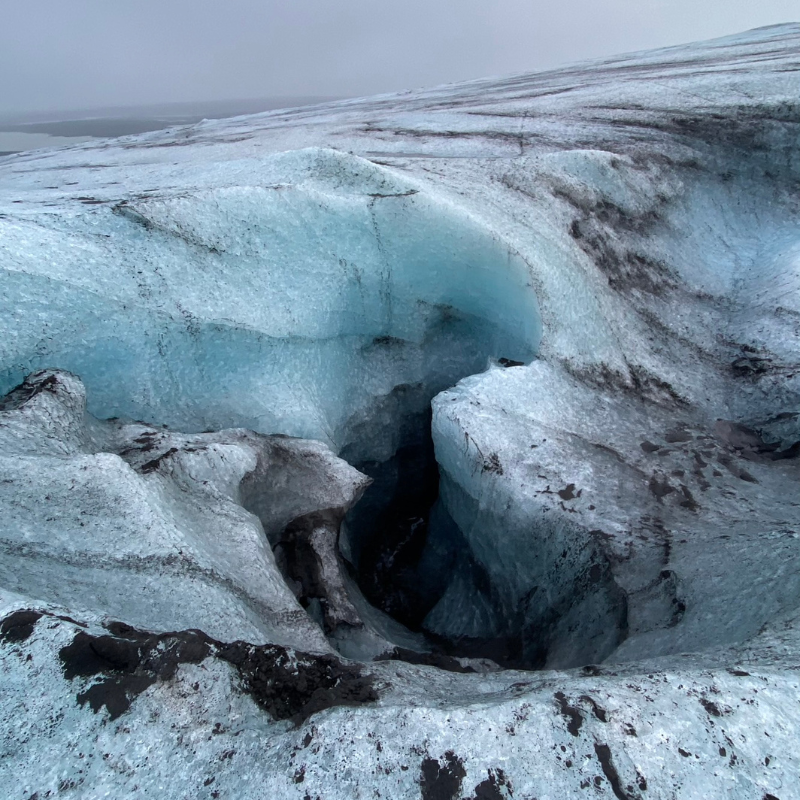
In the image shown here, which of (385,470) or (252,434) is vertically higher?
(252,434)

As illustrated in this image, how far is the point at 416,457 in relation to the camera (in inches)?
194

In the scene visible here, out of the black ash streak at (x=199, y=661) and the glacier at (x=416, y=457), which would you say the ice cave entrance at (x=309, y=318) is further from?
the black ash streak at (x=199, y=661)

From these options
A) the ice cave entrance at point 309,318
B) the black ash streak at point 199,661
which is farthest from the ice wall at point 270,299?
the black ash streak at point 199,661

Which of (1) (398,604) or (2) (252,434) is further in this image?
(1) (398,604)

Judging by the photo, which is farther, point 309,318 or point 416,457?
point 416,457

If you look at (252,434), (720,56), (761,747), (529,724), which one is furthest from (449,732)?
(720,56)

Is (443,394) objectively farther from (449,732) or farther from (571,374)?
(449,732)

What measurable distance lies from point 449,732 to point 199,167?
14.9 ft

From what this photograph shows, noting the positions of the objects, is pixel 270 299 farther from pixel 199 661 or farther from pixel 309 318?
pixel 199 661

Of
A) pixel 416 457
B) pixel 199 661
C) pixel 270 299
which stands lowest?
pixel 416 457

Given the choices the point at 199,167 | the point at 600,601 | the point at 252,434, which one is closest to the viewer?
the point at 600,601

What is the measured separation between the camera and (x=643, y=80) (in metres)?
6.46

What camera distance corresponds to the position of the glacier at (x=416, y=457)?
1521 mm

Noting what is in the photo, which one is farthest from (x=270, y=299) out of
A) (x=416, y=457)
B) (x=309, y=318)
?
(x=416, y=457)
